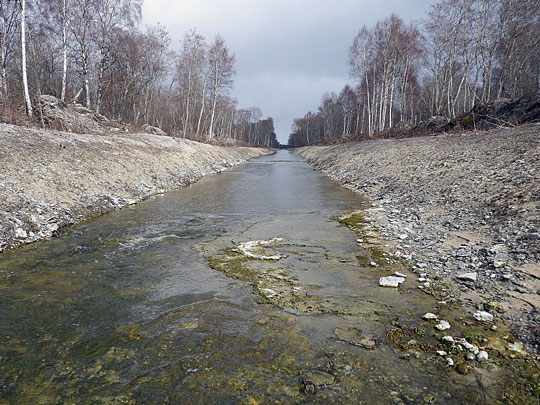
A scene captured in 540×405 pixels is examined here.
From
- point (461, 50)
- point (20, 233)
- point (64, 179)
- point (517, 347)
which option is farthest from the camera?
point (461, 50)

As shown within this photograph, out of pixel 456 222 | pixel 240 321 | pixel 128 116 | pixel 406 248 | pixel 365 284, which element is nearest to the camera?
pixel 240 321

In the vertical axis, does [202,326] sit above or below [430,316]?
below

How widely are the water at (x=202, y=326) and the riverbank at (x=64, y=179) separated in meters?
0.99

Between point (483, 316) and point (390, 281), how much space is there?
1.42 meters

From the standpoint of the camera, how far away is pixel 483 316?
13.8 ft

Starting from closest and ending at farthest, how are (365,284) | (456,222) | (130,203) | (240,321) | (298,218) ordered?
1. (240,321)
2. (365,284)
3. (456,222)
4. (298,218)
5. (130,203)

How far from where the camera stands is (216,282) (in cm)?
550

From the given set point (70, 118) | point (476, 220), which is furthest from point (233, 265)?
point (70, 118)

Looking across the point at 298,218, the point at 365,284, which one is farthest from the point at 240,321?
the point at 298,218

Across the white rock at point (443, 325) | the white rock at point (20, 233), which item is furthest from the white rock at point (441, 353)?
the white rock at point (20, 233)

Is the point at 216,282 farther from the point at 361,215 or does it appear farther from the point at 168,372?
the point at 361,215

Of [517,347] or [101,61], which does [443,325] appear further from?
[101,61]

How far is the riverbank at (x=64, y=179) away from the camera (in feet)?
25.4

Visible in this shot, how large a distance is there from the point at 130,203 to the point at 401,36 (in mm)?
34807
